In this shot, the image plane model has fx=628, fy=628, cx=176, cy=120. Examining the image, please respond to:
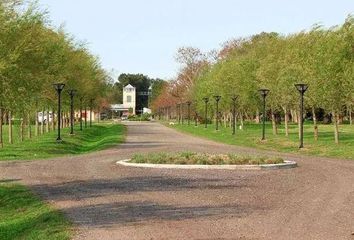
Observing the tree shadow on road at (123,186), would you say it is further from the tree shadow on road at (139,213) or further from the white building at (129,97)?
the white building at (129,97)

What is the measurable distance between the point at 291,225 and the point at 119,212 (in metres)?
3.53

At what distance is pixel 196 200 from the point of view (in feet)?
46.8

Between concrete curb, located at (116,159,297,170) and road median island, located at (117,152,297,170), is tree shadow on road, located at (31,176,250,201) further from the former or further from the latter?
road median island, located at (117,152,297,170)

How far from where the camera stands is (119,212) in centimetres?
1260

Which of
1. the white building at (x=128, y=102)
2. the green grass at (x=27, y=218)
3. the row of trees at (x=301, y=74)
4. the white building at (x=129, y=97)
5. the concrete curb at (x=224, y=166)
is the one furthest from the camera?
the white building at (x=129, y=97)

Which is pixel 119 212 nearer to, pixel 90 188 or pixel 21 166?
pixel 90 188

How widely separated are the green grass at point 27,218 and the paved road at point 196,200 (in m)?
0.31

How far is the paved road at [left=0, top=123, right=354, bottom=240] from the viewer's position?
10633mm

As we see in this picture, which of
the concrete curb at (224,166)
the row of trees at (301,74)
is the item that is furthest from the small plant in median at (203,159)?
the row of trees at (301,74)

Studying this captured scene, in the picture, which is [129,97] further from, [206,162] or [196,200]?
[196,200]

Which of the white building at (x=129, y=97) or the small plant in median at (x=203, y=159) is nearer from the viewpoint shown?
the small plant in median at (x=203, y=159)

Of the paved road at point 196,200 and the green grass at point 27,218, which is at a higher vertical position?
the paved road at point 196,200

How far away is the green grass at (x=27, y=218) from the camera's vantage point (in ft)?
36.1

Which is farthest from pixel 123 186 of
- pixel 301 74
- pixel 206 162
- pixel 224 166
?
pixel 301 74
